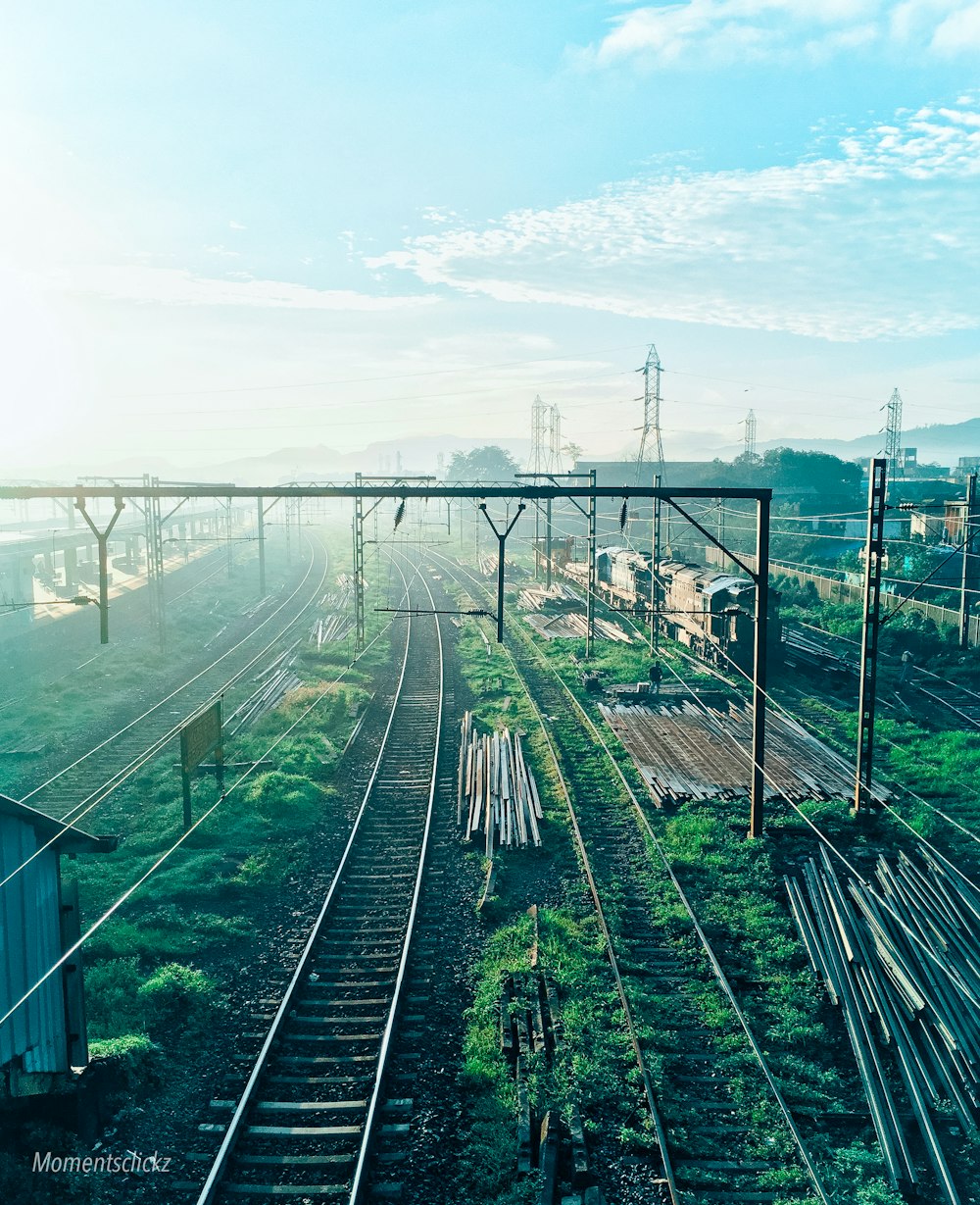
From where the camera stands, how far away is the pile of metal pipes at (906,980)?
787 centimetres

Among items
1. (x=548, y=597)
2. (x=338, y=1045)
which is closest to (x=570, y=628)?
(x=548, y=597)

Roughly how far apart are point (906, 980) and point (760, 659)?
16.4ft

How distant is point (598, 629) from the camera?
31.2m

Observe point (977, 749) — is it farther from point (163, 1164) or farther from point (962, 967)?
point (163, 1164)

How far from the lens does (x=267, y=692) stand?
23297 mm

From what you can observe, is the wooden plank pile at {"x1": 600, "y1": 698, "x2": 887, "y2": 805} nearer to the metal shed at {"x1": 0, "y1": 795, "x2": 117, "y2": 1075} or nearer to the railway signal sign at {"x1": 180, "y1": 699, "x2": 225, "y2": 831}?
the railway signal sign at {"x1": 180, "y1": 699, "x2": 225, "y2": 831}

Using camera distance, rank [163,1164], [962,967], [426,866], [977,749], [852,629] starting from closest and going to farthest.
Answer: [163,1164]
[962,967]
[426,866]
[977,749]
[852,629]

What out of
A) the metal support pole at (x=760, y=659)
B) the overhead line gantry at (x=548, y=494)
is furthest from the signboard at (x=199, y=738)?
the metal support pole at (x=760, y=659)

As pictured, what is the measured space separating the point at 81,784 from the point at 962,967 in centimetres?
1473

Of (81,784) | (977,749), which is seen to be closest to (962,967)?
(977,749)

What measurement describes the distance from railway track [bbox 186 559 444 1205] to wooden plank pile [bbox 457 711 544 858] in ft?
3.04

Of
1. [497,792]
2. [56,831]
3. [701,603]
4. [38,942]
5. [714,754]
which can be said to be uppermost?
[701,603]

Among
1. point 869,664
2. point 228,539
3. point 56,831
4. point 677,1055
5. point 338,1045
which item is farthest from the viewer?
point 228,539

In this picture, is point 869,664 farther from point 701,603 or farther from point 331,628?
point 331,628
